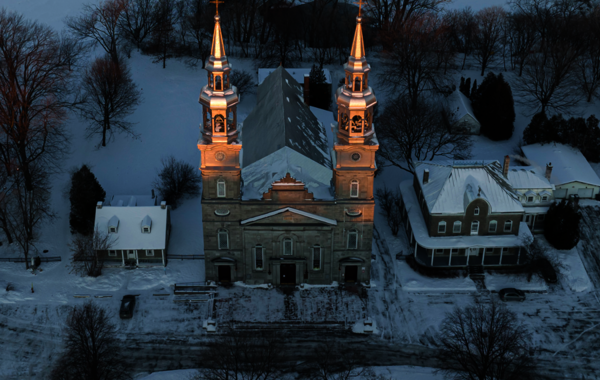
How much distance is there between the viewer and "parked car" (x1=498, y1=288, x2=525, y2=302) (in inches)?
2746

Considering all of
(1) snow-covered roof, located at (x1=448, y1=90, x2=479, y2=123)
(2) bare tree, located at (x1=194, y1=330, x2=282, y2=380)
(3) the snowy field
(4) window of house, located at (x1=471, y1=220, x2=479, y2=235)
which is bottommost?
(2) bare tree, located at (x1=194, y1=330, x2=282, y2=380)

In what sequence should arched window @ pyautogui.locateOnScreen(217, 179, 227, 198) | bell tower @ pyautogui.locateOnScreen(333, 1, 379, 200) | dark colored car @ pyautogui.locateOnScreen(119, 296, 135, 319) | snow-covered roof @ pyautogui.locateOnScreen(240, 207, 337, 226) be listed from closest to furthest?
bell tower @ pyautogui.locateOnScreen(333, 1, 379, 200) < arched window @ pyautogui.locateOnScreen(217, 179, 227, 198) < snow-covered roof @ pyautogui.locateOnScreen(240, 207, 337, 226) < dark colored car @ pyautogui.locateOnScreen(119, 296, 135, 319)

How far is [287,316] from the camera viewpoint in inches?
2687

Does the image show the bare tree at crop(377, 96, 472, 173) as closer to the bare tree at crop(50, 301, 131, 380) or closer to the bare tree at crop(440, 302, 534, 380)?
the bare tree at crop(440, 302, 534, 380)

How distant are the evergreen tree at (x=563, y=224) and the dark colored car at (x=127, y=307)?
1545 inches

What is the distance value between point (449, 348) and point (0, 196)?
43.3m

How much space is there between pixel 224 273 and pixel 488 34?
4949 centimetres

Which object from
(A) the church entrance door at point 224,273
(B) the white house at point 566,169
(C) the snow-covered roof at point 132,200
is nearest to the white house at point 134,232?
(C) the snow-covered roof at point 132,200

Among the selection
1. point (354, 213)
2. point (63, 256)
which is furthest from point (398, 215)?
point (63, 256)

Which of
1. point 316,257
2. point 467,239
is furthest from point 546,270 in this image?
point 316,257

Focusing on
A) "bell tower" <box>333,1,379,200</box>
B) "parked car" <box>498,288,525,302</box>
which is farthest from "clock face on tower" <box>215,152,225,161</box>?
"parked car" <box>498,288,525,302</box>

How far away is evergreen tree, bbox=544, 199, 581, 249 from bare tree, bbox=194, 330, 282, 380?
28.7 m

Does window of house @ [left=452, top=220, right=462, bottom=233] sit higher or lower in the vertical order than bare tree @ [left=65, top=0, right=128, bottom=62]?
lower

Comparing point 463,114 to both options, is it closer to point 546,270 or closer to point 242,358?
point 546,270
